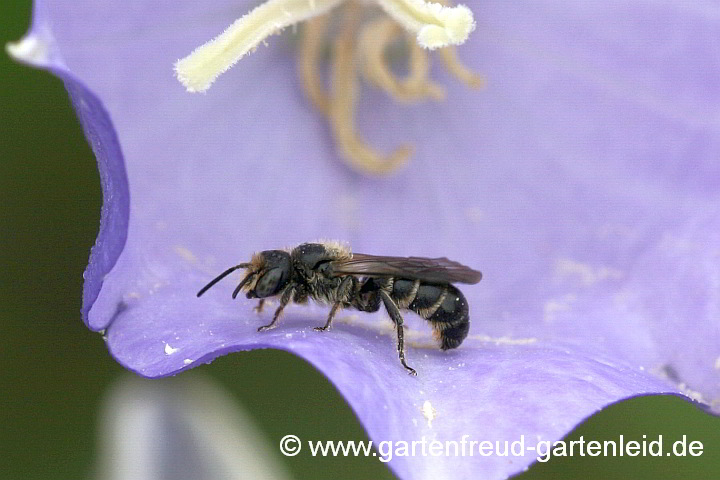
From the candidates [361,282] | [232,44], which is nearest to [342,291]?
[361,282]

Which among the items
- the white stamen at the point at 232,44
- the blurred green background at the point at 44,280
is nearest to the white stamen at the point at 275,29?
the white stamen at the point at 232,44

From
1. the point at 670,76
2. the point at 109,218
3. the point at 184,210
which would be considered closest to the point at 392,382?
the point at 109,218

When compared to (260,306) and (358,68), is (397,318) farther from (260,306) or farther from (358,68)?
(358,68)

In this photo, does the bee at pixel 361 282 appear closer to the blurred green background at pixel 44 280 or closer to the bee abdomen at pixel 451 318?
the bee abdomen at pixel 451 318

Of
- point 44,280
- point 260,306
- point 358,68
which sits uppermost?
point 358,68

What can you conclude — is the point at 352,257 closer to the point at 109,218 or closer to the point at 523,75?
the point at 109,218

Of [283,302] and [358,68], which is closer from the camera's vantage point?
[283,302]

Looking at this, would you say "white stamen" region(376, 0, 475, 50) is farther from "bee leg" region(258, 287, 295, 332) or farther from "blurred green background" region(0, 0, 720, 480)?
"blurred green background" region(0, 0, 720, 480)

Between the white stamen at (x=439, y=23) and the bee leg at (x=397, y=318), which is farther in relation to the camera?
the white stamen at (x=439, y=23)
